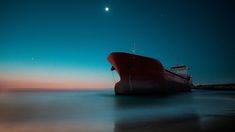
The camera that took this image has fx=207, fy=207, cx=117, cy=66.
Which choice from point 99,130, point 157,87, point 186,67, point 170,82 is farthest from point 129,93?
point 186,67

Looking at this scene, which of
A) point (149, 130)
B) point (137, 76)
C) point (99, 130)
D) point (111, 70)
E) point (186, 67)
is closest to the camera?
point (149, 130)

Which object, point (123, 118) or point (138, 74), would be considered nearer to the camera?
point (123, 118)

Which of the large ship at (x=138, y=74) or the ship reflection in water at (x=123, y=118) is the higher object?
the large ship at (x=138, y=74)

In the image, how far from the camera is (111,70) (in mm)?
24922

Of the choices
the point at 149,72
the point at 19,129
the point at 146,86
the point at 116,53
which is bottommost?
the point at 19,129

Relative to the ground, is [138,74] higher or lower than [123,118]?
higher

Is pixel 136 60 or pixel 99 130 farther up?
pixel 136 60

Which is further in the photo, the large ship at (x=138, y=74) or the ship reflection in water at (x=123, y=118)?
the large ship at (x=138, y=74)

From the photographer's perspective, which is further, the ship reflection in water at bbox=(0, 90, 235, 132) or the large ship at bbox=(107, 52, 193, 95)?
the large ship at bbox=(107, 52, 193, 95)

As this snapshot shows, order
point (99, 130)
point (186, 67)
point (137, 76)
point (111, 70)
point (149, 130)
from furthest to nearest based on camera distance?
point (186, 67)
point (111, 70)
point (137, 76)
point (99, 130)
point (149, 130)

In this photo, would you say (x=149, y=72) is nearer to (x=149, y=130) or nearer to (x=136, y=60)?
(x=136, y=60)

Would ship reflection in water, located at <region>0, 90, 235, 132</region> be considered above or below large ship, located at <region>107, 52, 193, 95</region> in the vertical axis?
below

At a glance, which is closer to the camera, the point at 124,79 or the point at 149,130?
the point at 149,130

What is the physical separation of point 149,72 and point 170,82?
5.11 m
